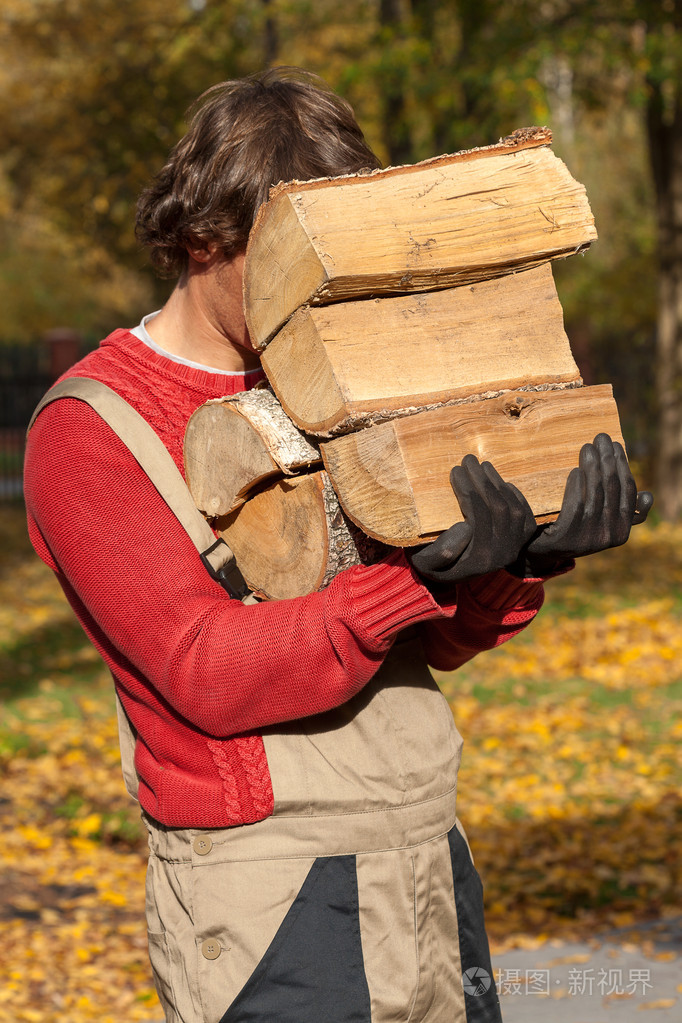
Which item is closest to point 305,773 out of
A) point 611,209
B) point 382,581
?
point 382,581

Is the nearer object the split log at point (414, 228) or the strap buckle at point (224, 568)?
the split log at point (414, 228)

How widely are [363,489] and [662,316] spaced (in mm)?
10459

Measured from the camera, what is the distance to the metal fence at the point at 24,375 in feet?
56.7

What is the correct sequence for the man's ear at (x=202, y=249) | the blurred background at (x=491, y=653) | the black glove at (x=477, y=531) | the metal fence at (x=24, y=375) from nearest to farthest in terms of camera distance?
1. the black glove at (x=477, y=531)
2. the man's ear at (x=202, y=249)
3. the blurred background at (x=491, y=653)
4. the metal fence at (x=24, y=375)

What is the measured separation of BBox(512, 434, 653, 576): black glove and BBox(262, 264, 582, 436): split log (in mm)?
162

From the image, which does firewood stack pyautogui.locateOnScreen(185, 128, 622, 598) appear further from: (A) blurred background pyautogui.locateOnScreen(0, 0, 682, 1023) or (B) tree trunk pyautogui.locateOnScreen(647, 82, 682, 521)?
(B) tree trunk pyautogui.locateOnScreen(647, 82, 682, 521)

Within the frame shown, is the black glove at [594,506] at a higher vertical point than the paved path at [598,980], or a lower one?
higher

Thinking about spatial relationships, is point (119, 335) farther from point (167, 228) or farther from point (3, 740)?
point (3, 740)

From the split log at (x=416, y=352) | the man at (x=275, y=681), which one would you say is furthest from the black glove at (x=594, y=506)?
the split log at (x=416, y=352)

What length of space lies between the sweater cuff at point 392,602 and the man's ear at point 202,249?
0.62 metres

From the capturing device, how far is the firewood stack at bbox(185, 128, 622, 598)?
146cm
